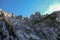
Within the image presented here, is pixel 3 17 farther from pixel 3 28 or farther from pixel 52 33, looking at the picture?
pixel 52 33

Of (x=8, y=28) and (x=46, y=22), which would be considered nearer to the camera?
(x=8, y=28)

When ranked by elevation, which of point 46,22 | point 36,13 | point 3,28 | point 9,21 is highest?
point 36,13

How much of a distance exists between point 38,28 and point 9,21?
23.3 metres

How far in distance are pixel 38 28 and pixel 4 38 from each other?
123 ft

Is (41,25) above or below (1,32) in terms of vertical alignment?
above

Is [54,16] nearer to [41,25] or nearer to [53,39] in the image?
[41,25]

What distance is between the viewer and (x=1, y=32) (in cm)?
9681

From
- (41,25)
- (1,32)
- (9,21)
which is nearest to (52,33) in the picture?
(41,25)

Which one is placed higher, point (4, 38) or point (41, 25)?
point (41, 25)

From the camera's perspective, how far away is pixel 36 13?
168 m

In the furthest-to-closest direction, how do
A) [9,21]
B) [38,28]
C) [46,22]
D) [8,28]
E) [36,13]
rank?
→ 1. [36,13]
2. [46,22]
3. [38,28]
4. [9,21]
5. [8,28]

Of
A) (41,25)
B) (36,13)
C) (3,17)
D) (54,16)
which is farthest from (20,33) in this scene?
(36,13)

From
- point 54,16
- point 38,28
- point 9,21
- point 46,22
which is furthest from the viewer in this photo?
point 54,16

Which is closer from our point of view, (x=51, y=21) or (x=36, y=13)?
(x=51, y=21)
